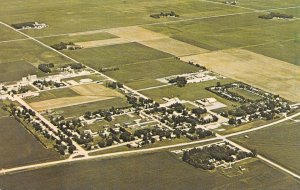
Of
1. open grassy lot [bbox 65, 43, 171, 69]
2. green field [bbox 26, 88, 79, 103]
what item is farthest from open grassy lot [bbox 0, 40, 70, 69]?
green field [bbox 26, 88, 79, 103]

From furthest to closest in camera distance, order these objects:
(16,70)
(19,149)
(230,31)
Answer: (230,31) → (16,70) → (19,149)

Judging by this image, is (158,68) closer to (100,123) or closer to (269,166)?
(100,123)

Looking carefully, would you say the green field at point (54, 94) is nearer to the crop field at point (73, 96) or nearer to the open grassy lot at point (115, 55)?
the crop field at point (73, 96)

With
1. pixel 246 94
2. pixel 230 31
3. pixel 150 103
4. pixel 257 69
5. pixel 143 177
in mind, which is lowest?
pixel 143 177

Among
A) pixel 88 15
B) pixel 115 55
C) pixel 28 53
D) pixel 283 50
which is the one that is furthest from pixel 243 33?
pixel 28 53

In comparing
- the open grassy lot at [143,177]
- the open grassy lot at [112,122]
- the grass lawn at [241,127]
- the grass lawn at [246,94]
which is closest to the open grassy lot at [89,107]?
the open grassy lot at [112,122]

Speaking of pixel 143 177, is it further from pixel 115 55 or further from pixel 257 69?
pixel 115 55

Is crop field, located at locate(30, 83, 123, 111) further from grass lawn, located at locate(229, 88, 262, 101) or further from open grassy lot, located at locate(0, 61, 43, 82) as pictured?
grass lawn, located at locate(229, 88, 262, 101)
